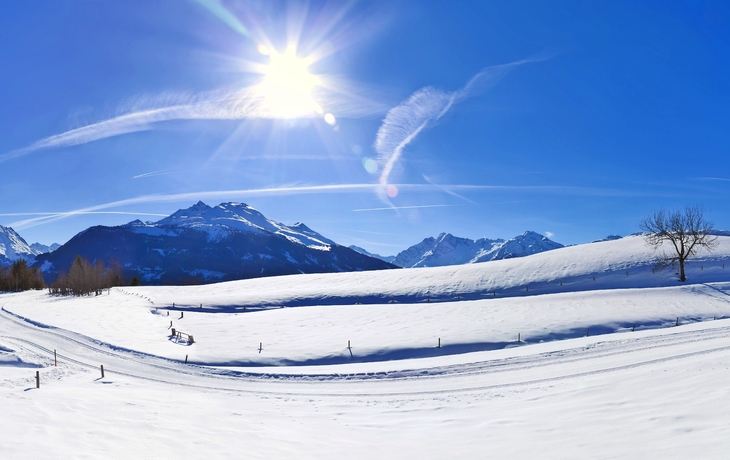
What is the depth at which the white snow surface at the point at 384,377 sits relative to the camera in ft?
37.0

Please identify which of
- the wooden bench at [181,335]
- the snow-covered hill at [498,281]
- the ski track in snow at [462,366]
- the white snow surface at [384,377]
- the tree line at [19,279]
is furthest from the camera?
the tree line at [19,279]

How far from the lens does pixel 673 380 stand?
14484 millimetres

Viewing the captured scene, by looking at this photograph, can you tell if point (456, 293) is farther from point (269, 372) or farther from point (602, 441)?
point (602, 441)

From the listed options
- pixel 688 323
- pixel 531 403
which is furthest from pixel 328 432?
pixel 688 323

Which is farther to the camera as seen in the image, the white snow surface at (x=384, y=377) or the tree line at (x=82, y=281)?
the tree line at (x=82, y=281)

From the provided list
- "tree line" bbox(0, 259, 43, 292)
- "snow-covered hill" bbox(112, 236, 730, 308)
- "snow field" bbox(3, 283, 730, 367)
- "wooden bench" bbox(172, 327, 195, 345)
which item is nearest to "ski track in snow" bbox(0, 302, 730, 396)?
"snow field" bbox(3, 283, 730, 367)

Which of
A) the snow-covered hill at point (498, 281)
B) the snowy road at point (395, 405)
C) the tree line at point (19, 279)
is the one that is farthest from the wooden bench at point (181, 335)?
the tree line at point (19, 279)

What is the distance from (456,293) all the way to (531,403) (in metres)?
42.4

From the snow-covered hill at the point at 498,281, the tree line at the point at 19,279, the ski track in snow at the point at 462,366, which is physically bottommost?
the ski track in snow at the point at 462,366

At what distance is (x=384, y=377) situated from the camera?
23656mm

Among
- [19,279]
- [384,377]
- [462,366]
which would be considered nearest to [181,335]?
[384,377]

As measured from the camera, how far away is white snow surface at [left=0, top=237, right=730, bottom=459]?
444 inches

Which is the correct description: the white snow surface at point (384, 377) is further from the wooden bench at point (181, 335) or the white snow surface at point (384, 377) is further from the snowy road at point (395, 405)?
the wooden bench at point (181, 335)

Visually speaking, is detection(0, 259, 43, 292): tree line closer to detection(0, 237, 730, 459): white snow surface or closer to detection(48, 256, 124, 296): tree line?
detection(48, 256, 124, 296): tree line
